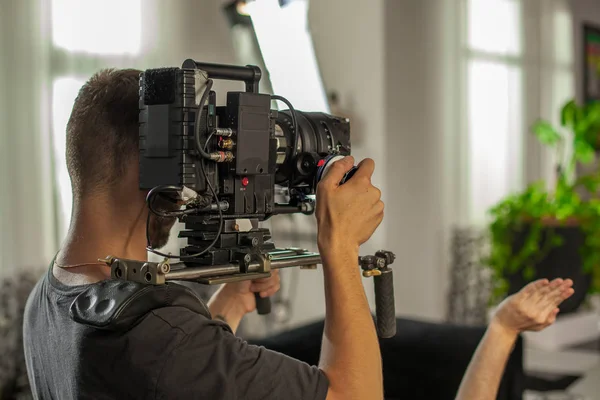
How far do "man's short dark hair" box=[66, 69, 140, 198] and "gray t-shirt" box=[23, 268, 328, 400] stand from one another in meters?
0.17

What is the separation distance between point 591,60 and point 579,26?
303 millimetres

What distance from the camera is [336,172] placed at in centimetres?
100

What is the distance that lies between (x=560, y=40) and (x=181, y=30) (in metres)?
3.22

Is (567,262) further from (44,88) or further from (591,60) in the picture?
(591,60)

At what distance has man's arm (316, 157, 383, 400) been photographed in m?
0.95

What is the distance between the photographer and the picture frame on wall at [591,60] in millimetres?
5332

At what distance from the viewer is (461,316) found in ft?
13.0

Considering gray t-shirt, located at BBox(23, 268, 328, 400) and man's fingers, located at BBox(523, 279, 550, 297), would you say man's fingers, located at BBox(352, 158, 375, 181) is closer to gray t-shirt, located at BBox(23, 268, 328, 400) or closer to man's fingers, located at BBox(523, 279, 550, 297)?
gray t-shirt, located at BBox(23, 268, 328, 400)

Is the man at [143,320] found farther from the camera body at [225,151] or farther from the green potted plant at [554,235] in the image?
the green potted plant at [554,235]

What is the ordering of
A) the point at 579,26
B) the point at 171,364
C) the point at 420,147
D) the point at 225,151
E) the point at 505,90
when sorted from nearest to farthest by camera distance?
the point at 171,364 < the point at 225,151 < the point at 420,147 < the point at 505,90 < the point at 579,26

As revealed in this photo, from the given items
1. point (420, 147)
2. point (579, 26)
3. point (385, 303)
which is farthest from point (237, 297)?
point (579, 26)

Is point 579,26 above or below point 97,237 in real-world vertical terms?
above

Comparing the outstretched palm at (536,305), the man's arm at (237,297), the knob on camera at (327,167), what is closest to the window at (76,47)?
the man's arm at (237,297)

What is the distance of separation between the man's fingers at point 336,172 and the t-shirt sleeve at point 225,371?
252mm
